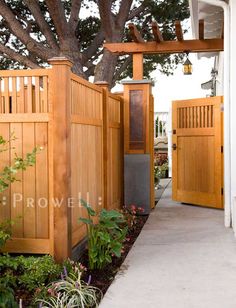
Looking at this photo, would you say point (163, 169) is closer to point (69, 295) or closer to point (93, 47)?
point (93, 47)

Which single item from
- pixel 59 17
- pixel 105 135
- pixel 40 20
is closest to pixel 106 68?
pixel 59 17

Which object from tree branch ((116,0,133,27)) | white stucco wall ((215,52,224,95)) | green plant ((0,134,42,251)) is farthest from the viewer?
tree branch ((116,0,133,27))

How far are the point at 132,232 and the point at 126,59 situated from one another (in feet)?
25.0

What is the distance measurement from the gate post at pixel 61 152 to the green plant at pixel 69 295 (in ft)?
1.59

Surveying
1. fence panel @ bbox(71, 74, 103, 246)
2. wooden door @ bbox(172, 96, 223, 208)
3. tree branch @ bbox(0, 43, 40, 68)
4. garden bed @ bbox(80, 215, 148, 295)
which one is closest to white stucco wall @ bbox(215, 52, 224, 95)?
wooden door @ bbox(172, 96, 223, 208)

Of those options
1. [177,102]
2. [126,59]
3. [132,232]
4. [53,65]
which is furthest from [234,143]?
[126,59]

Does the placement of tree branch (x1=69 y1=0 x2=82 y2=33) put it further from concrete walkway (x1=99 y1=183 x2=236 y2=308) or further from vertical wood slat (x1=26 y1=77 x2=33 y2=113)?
vertical wood slat (x1=26 y1=77 x2=33 y2=113)

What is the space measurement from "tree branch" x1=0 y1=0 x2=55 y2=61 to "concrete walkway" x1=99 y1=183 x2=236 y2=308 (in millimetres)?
5056

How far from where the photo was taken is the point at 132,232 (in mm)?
5602

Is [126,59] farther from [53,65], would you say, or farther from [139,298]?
[139,298]

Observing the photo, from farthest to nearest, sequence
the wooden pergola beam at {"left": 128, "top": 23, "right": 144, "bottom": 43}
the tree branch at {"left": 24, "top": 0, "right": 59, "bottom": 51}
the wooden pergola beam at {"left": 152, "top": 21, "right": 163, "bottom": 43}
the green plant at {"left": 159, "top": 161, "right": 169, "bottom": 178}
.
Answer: the green plant at {"left": 159, "top": 161, "right": 169, "bottom": 178} < the tree branch at {"left": 24, "top": 0, "right": 59, "bottom": 51} < the wooden pergola beam at {"left": 128, "top": 23, "right": 144, "bottom": 43} < the wooden pergola beam at {"left": 152, "top": 21, "right": 163, "bottom": 43}

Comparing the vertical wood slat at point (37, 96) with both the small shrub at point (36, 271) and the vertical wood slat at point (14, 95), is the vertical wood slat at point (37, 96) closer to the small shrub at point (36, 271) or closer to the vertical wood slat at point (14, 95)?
the vertical wood slat at point (14, 95)

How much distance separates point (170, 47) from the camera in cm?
704

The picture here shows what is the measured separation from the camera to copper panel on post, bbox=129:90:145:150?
674cm
